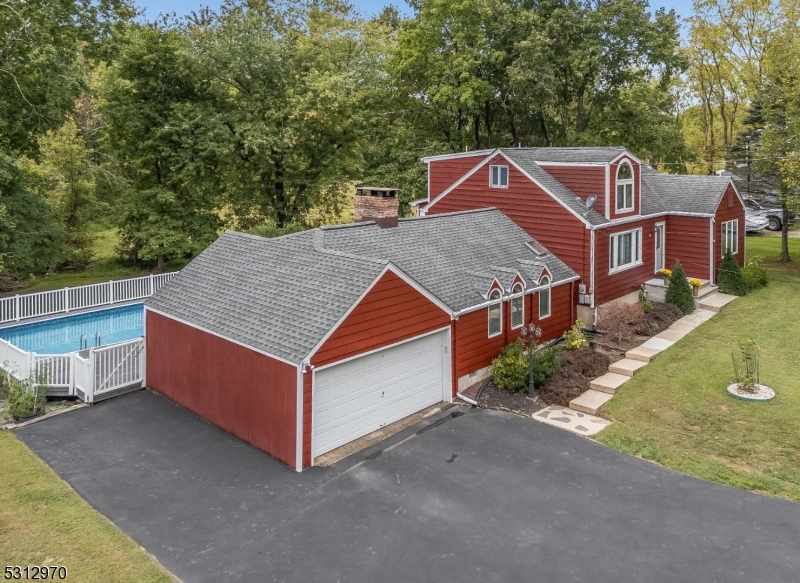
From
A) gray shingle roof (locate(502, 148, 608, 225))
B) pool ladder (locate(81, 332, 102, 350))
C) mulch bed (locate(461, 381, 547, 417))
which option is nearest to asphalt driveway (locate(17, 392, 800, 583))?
mulch bed (locate(461, 381, 547, 417))

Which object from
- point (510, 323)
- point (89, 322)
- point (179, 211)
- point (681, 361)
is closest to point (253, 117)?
point (179, 211)

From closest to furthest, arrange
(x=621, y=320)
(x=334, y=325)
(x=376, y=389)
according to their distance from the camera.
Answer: (x=334, y=325) < (x=376, y=389) < (x=621, y=320)

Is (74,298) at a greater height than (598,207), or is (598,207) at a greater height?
(598,207)

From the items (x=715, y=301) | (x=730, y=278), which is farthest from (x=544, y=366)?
(x=730, y=278)

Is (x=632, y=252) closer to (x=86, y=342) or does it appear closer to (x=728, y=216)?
(x=728, y=216)

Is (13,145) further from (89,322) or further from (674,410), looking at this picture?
(674,410)

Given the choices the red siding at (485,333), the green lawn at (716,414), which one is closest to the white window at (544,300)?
the red siding at (485,333)

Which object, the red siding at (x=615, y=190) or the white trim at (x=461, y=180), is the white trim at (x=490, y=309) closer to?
the red siding at (x=615, y=190)
